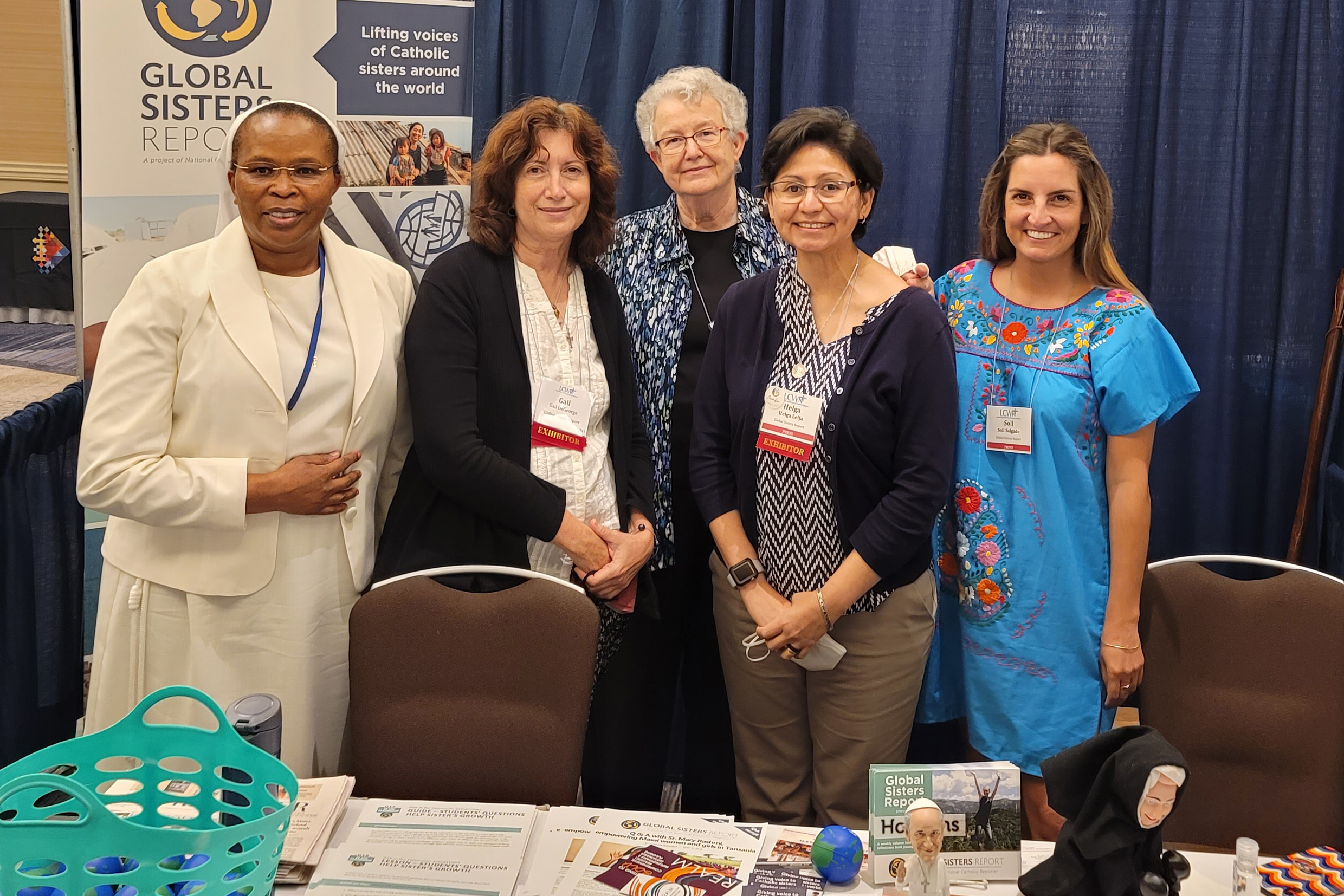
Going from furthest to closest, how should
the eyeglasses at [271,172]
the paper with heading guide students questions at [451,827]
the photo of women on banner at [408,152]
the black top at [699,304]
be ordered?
the photo of women on banner at [408,152], the black top at [699,304], the eyeglasses at [271,172], the paper with heading guide students questions at [451,827]

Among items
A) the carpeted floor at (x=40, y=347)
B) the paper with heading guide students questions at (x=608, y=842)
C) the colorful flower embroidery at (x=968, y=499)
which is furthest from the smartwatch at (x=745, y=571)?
the carpeted floor at (x=40, y=347)

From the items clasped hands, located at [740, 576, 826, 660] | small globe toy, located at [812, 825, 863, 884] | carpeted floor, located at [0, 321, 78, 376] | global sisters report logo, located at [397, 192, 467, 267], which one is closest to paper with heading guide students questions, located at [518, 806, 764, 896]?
small globe toy, located at [812, 825, 863, 884]

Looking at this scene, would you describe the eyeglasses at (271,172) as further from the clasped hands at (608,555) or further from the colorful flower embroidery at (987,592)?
the colorful flower embroidery at (987,592)

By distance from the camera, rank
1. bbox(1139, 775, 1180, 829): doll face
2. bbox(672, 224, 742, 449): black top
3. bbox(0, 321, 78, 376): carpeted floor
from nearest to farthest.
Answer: bbox(1139, 775, 1180, 829): doll face, bbox(672, 224, 742, 449): black top, bbox(0, 321, 78, 376): carpeted floor

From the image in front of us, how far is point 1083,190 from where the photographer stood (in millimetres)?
2271

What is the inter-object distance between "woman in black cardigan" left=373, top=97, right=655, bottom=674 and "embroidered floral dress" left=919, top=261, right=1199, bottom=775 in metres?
0.72

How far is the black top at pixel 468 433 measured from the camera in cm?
221

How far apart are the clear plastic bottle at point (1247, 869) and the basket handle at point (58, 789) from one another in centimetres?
133

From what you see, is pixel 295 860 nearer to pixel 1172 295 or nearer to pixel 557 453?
pixel 557 453

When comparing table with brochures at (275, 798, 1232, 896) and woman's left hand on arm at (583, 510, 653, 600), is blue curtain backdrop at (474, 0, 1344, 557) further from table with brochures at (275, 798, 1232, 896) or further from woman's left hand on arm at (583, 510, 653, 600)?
table with brochures at (275, 798, 1232, 896)

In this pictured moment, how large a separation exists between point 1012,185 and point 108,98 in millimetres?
2082

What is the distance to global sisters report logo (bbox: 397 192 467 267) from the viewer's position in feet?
9.62

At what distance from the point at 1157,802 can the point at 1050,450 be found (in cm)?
104

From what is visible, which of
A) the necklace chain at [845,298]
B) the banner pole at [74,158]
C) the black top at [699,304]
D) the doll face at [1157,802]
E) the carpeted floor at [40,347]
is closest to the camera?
the doll face at [1157,802]
